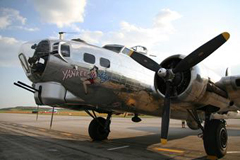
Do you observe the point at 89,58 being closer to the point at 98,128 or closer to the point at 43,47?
the point at 43,47

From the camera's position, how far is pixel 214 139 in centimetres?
659

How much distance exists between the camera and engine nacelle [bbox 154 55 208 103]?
6582mm

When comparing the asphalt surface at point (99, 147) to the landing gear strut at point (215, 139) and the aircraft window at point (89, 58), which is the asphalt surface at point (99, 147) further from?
the aircraft window at point (89, 58)

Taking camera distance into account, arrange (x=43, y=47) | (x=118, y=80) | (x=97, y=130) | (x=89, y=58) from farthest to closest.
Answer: (x=97, y=130) < (x=118, y=80) < (x=89, y=58) < (x=43, y=47)

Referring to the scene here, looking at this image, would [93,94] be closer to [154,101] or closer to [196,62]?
[154,101]

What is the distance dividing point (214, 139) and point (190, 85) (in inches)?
72.6

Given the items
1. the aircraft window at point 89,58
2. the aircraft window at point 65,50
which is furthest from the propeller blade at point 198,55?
Answer: the aircraft window at point 65,50

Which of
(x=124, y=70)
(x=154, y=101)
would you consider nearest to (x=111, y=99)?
(x=124, y=70)

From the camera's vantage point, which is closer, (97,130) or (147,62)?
(147,62)

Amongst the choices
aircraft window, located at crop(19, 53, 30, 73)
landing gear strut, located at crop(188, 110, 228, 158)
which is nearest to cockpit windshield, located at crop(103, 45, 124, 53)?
aircraft window, located at crop(19, 53, 30, 73)

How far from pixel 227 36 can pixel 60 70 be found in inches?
202

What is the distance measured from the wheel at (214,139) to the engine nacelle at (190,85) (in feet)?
3.22

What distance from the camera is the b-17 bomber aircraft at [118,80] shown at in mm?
6609

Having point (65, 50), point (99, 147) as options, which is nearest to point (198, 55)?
point (65, 50)
